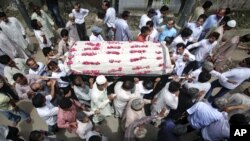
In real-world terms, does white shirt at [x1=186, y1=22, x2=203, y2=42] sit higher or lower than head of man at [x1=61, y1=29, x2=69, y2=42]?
higher

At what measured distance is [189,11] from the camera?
7055 mm

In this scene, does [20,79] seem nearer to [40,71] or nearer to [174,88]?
[40,71]

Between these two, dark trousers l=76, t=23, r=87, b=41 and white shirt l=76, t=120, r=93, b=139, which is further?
dark trousers l=76, t=23, r=87, b=41

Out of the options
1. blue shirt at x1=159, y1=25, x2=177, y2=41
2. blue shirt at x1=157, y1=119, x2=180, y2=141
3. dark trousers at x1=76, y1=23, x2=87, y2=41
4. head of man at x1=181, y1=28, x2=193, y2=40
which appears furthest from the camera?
dark trousers at x1=76, y1=23, x2=87, y2=41

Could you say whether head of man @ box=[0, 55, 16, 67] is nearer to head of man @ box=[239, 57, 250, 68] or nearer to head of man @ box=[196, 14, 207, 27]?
head of man @ box=[196, 14, 207, 27]

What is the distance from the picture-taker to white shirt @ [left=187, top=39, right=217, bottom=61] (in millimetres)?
5586

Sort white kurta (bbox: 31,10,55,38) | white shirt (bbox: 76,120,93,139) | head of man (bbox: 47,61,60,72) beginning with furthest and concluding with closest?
white kurta (bbox: 31,10,55,38)
head of man (bbox: 47,61,60,72)
white shirt (bbox: 76,120,93,139)

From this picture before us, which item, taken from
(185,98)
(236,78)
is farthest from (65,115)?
(236,78)

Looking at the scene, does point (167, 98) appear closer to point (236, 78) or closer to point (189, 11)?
point (236, 78)

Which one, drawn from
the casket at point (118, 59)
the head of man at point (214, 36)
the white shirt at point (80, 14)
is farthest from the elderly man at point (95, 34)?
the head of man at point (214, 36)

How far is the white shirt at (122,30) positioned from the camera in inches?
241

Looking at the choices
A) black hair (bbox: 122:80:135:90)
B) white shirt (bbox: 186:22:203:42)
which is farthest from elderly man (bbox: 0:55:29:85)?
white shirt (bbox: 186:22:203:42)

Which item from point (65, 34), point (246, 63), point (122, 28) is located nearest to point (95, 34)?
point (65, 34)

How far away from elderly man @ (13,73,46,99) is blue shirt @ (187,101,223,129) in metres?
2.99
